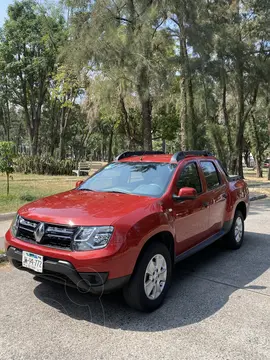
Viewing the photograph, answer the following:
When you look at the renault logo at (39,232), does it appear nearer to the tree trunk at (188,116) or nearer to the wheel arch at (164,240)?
the wheel arch at (164,240)

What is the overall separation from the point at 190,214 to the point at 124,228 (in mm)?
1406

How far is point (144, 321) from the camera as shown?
11.6ft

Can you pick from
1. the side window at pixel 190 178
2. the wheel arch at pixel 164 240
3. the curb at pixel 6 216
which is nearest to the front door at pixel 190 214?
the side window at pixel 190 178

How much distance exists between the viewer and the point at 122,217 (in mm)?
3506

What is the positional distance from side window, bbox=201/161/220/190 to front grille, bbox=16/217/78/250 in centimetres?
256

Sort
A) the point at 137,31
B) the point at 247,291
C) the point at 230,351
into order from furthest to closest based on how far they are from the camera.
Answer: the point at 137,31 → the point at 247,291 → the point at 230,351

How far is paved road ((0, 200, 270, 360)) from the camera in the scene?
300cm

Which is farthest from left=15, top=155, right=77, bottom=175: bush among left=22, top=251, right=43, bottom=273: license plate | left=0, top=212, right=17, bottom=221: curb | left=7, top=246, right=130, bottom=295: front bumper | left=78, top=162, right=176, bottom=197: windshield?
left=7, top=246, right=130, bottom=295: front bumper

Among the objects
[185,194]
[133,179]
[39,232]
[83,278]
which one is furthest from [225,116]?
[83,278]

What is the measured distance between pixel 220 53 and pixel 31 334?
12916 mm

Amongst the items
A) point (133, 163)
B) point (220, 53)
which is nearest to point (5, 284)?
point (133, 163)

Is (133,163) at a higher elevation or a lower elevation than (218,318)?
higher

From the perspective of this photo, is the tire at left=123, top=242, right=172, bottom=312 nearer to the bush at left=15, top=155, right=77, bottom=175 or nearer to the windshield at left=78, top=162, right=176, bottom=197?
the windshield at left=78, top=162, right=176, bottom=197

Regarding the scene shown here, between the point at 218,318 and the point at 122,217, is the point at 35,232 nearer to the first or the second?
the point at 122,217
